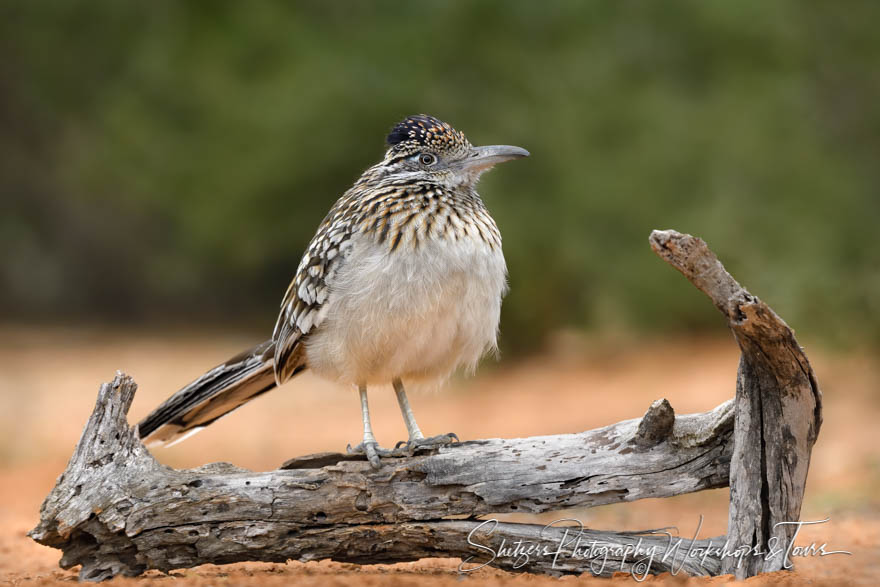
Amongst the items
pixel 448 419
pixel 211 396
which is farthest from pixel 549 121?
pixel 211 396

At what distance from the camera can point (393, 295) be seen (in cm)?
447

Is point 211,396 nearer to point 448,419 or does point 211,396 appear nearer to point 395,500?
point 395,500

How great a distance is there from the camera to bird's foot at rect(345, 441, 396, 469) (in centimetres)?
433

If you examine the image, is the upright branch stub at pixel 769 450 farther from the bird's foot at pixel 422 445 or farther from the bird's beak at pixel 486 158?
the bird's beak at pixel 486 158

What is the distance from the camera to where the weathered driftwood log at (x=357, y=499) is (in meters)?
A: 4.12

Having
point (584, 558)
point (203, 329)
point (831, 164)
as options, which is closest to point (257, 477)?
point (584, 558)

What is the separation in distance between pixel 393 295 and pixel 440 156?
40.0 inches

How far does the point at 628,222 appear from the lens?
1253 centimetres

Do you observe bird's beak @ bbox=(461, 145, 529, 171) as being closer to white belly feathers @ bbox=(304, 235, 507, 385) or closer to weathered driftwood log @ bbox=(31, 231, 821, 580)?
white belly feathers @ bbox=(304, 235, 507, 385)

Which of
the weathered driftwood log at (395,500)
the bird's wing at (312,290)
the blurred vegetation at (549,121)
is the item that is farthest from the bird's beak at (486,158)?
the blurred vegetation at (549,121)

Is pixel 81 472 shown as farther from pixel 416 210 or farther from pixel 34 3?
pixel 34 3

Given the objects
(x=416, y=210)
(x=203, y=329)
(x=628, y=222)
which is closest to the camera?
(x=416, y=210)

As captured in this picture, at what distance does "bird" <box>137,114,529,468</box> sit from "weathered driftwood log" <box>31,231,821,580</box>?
0.24 m

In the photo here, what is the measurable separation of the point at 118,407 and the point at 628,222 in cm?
932
